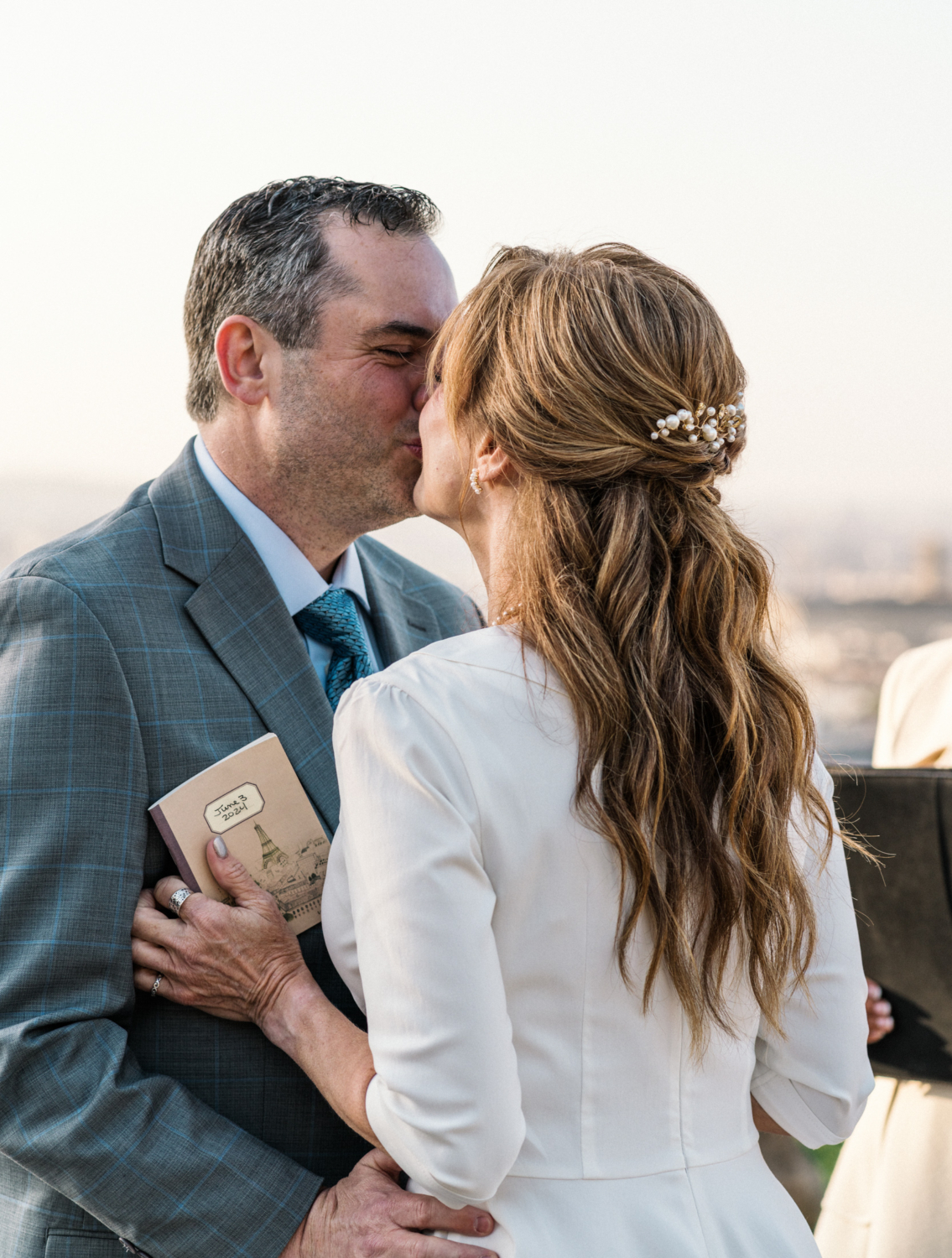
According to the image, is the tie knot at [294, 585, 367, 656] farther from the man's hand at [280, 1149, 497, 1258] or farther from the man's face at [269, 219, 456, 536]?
the man's hand at [280, 1149, 497, 1258]

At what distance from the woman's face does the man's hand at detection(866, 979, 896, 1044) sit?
116cm

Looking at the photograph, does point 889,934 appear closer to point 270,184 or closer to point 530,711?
point 530,711

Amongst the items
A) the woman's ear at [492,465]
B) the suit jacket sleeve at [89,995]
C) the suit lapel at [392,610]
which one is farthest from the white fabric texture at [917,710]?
the suit jacket sleeve at [89,995]

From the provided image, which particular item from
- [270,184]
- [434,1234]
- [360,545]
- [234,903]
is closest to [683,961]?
[434,1234]

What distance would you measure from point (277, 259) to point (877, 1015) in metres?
1.57

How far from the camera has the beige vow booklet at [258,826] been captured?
4.25 feet

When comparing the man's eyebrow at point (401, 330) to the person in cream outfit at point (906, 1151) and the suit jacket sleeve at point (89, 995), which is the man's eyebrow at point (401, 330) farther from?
the person in cream outfit at point (906, 1151)

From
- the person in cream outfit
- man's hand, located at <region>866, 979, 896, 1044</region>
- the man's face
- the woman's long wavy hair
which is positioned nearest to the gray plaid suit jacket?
the man's face

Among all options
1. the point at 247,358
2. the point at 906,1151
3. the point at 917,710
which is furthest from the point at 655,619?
the point at 906,1151

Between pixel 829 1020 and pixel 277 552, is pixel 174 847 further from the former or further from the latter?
pixel 829 1020

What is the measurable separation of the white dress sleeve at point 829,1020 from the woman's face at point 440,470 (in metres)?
0.51

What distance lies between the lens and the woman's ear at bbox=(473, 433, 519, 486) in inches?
43.9

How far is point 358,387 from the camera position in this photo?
5.41 feet

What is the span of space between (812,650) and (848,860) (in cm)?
84
